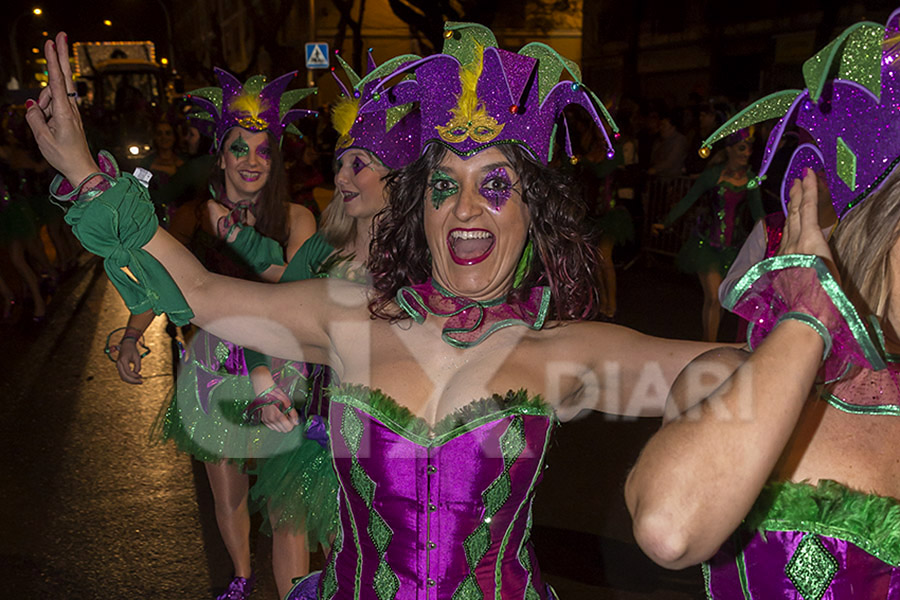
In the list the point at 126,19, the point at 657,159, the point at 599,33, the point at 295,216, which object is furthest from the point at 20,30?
the point at 295,216

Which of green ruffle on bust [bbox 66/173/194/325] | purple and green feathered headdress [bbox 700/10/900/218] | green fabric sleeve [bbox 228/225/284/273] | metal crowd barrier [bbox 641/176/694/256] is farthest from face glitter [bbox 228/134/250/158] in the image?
metal crowd barrier [bbox 641/176/694/256]

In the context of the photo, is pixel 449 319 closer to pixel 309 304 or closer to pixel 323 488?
pixel 309 304

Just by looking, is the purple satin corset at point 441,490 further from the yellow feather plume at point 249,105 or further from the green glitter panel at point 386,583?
the yellow feather plume at point 249,105

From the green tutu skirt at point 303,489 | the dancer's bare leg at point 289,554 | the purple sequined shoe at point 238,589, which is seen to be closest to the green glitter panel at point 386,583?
the green tutu skirt at point 303,489

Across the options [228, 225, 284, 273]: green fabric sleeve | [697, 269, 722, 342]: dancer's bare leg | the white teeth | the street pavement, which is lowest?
the street pavement

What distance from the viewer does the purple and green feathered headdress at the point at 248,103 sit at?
416cm

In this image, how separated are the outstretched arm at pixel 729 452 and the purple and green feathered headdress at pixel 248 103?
10.8ft

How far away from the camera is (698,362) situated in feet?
5.31

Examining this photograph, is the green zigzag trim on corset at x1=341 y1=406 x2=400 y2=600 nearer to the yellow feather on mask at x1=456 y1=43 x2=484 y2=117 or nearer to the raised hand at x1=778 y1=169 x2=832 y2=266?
the yellow feather on mask at x1=456 y1=43 x2=484 y2=117

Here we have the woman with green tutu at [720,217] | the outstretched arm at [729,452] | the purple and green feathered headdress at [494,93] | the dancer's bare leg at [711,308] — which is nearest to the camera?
the outstretched arm at [729,452]

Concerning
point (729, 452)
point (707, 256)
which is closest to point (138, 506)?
point (729, 452)

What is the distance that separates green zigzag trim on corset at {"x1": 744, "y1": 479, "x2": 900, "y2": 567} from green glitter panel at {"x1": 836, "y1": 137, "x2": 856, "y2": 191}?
0.53m

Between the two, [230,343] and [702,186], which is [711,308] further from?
[230,343]

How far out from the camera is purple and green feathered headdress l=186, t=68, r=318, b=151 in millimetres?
4160
